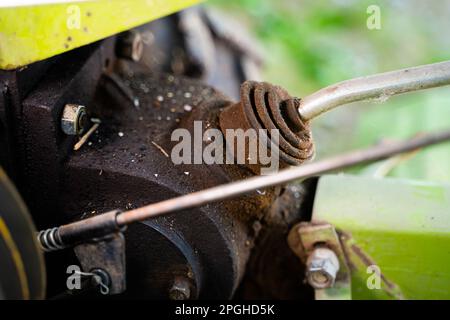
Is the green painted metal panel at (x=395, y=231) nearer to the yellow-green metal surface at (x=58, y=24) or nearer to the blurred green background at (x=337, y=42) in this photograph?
the yellow-green metal surface at (x=58, y=24)

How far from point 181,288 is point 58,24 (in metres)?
0.45

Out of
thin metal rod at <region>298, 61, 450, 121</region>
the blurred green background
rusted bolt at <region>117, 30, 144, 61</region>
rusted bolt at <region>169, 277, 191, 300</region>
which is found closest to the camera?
thin metal rod at <region>298, 61, 450, 121</region>

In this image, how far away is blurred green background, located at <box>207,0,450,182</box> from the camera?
277 centimetres

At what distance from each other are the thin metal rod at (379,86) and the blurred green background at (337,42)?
1484mm

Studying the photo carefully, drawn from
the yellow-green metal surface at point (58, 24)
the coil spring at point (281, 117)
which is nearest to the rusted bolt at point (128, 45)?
the yellow-green metal surface at point (58, 24)

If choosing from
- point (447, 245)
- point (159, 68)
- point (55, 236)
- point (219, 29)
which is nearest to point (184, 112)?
point (55, 236)

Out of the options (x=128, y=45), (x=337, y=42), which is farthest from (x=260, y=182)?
(x=337, y=42)

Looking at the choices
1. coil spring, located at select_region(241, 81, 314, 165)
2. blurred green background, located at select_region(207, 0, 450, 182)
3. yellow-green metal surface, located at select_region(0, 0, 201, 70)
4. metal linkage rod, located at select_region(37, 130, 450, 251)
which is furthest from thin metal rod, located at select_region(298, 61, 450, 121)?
blurred green background, located at select_region(207, 0, 450, 182)

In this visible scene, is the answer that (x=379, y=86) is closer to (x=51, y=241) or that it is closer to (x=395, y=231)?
(x=395, y=231)

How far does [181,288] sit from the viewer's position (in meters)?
0.97

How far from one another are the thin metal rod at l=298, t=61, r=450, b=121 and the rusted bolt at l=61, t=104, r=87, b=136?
348 mm

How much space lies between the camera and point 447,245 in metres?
0.98

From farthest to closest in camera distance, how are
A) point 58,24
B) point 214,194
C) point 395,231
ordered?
point 395,231 → point 58,24 → point 214,194

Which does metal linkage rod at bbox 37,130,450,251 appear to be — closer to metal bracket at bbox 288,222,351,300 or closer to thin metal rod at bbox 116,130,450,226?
thin metal rod at bbox 116,130,450,226
